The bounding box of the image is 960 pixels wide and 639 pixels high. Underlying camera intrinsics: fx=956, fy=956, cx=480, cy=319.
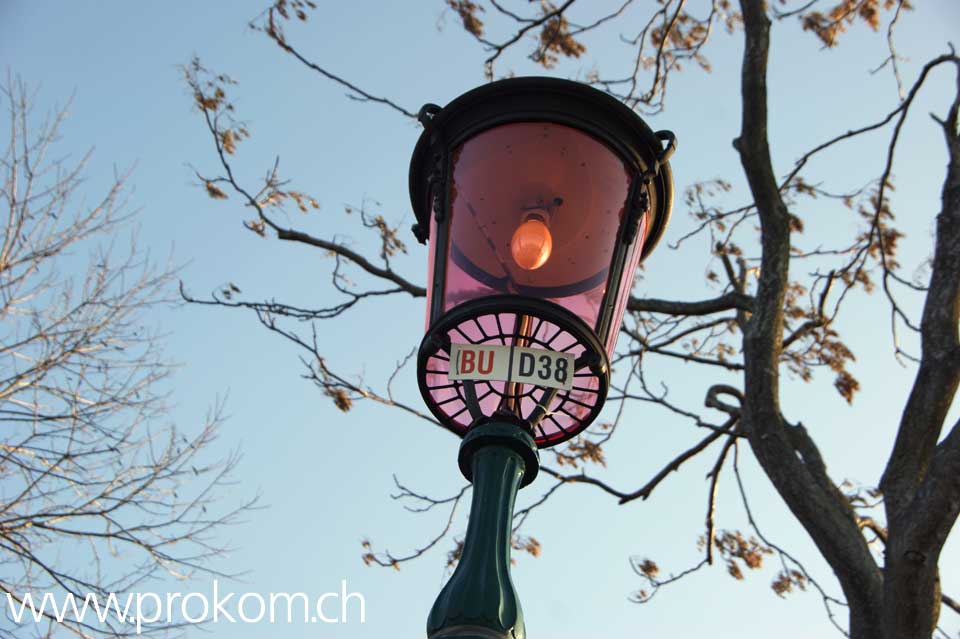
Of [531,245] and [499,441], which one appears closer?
[499,441]

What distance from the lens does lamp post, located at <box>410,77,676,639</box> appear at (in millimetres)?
2145

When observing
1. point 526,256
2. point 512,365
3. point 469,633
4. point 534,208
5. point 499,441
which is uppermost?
point 534,208

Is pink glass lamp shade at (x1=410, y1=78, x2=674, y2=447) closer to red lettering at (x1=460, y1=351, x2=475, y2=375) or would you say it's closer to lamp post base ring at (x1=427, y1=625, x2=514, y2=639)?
red lettering at (x1=460, y1=351, x2=475, y2=375)

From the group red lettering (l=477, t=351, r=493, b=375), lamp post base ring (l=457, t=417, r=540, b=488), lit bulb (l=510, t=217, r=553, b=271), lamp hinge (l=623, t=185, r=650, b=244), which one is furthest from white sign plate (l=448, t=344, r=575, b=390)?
lamp hinge (l=623, t=185, r=650, b=244)

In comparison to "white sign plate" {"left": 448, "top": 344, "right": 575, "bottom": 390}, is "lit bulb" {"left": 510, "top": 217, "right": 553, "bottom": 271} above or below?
above

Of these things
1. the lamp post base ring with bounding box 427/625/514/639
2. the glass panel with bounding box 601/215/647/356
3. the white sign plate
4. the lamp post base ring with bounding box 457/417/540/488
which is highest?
the glass panel with bounding box 601/215/647/356

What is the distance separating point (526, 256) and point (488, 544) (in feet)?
2.21

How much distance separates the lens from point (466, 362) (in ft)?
7.11

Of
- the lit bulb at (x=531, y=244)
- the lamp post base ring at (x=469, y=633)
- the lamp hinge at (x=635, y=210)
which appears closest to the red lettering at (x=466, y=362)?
the lit bulb at (x=531, y=244)

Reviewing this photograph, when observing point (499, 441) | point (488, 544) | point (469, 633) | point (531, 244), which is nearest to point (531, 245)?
point (531, 244)

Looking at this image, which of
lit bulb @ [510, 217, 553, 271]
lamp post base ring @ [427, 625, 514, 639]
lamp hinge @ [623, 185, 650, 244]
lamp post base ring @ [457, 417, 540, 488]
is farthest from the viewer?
lamp hinge @ [623, 185, 650, 244]

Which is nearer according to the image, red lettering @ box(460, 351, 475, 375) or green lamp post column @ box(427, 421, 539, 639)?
green lamp post column @ box(427, 421, 539, 639)

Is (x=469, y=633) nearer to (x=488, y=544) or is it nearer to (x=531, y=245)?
(x=488, y=544)

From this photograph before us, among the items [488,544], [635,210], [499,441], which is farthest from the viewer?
[635,210]
